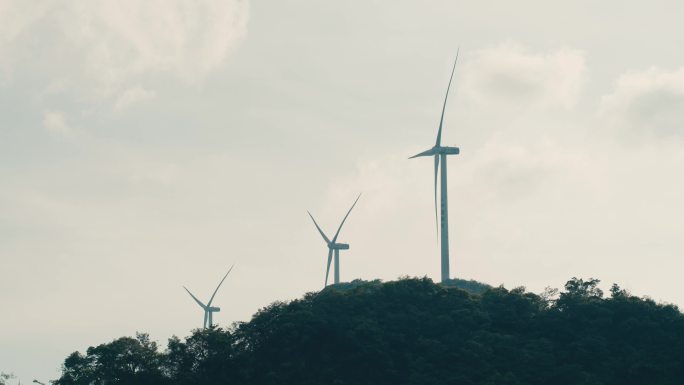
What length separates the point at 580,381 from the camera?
425 ft

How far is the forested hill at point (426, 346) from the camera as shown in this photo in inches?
5212

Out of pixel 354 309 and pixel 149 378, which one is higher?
pixel 354 309

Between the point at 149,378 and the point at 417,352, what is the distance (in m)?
33.1

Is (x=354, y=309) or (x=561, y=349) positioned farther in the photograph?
(x=354, y=309)

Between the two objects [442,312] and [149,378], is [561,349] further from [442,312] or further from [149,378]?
[149,378]

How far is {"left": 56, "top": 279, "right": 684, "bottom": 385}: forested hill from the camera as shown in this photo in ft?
434

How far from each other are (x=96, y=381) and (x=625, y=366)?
64.4 meters

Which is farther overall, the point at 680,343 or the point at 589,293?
the point at 589,293

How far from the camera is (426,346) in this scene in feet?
449

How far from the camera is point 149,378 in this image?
139875mm

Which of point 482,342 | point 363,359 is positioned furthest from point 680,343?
point 363,359

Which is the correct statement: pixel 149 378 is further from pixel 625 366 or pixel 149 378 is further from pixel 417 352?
pixel 625 366

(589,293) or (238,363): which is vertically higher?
(589,293)

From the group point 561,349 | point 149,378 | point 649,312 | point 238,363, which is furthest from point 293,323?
point 649,312
